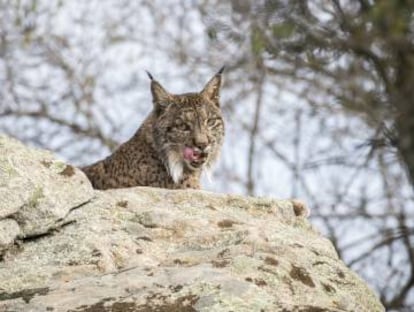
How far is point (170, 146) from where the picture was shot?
1038 cm

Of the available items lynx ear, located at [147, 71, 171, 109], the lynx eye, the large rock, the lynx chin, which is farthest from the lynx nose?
the large rock

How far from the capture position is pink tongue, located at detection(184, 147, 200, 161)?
33.8 ft

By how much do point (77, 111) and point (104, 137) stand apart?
2.56 ft

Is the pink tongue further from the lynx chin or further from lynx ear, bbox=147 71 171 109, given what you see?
lynx ear, bbox=147 71 171 109

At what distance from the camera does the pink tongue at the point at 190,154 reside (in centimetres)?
1030

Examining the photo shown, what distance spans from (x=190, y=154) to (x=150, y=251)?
4071 mm

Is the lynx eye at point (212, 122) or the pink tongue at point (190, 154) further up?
the lynx eye at point (212, 122)

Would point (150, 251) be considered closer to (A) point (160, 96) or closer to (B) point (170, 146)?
(B) point (170, 146)

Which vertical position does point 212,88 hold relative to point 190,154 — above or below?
above

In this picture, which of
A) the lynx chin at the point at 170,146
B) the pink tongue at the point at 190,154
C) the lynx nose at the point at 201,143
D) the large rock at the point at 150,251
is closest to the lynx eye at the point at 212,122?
the lynx chin at the point at 170,146

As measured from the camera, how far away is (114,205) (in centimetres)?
682

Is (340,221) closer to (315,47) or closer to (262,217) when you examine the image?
(315,47)

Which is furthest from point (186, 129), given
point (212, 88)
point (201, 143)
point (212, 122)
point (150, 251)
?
point (150, 251)

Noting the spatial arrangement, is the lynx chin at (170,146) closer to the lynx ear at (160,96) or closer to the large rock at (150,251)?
the lynx ear at (160,96)
